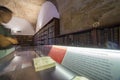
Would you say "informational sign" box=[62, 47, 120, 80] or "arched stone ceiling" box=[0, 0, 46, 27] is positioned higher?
"arched stone ceiling" box=[0, 0, 46, 27]

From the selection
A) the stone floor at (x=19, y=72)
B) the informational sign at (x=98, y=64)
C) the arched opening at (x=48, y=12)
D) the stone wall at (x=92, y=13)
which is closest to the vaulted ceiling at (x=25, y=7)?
the arched opening at (x=48, y=12)

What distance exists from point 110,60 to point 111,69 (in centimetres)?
5

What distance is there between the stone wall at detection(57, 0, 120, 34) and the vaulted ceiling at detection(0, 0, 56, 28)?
5754 millimetres

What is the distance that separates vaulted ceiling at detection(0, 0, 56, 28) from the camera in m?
8.74

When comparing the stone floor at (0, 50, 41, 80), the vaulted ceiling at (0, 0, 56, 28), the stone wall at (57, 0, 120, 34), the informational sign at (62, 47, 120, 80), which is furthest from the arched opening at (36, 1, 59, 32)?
the informational sign at (62, 47, 120, 80)

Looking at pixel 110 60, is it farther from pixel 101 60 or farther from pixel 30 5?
pixel 30 5

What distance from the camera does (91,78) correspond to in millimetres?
749

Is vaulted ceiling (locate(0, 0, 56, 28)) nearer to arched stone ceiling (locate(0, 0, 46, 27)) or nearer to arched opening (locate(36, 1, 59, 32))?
arched stone ceiling (locate(0, 0, 46, 27))

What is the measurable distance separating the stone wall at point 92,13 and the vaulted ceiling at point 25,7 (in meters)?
5.75

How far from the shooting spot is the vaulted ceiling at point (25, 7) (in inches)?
344

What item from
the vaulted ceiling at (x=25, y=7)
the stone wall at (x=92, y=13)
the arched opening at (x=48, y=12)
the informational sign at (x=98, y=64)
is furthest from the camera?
the vaulted ceiling at (x=25, y=7)


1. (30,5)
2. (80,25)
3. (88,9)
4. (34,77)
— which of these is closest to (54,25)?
(80,25)

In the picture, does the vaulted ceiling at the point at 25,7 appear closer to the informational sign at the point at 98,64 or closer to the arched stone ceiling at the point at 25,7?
the arched stone ceiling at the point at 25,7

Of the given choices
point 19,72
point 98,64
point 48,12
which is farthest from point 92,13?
point 48,12
